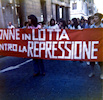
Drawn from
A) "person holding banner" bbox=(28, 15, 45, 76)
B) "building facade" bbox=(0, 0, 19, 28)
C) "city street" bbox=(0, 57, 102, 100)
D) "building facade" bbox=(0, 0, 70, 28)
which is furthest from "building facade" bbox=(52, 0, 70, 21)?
"city street" bbox=(0, 57, 102, 100)

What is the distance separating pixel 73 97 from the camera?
286cm

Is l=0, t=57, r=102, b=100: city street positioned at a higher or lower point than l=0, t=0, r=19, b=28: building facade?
lower

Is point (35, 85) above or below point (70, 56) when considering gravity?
below

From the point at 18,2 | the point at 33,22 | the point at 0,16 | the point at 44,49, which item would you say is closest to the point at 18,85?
the point at 44,49

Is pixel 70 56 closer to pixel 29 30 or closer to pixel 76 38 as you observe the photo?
pixel 76 38

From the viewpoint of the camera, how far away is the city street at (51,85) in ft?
9.65

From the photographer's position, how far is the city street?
116 inches

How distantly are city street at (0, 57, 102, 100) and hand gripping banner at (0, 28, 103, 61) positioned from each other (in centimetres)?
61

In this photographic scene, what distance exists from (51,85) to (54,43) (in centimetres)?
119

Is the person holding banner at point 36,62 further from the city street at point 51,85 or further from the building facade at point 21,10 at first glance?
the building facade at point 21,10

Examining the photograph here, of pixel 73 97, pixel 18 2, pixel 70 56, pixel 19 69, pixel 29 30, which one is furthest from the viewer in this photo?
pixel 18 2

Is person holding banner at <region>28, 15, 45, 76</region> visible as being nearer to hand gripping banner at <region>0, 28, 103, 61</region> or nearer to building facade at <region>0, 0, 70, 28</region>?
hand gripping banner at <region>0, 28, 103, 61</region>

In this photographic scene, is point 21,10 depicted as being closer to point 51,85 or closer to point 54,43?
point 54,43

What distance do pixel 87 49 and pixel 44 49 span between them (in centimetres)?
124
